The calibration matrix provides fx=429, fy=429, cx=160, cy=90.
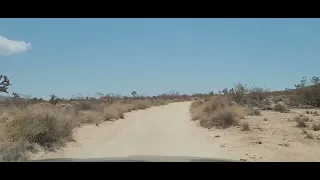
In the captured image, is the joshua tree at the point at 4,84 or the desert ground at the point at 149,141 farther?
the joshua tree at the point at 4,84

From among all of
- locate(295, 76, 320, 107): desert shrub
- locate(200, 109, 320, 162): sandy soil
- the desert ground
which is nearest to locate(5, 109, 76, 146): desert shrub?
the desert ground

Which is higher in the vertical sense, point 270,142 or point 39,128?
Result: point 39,128

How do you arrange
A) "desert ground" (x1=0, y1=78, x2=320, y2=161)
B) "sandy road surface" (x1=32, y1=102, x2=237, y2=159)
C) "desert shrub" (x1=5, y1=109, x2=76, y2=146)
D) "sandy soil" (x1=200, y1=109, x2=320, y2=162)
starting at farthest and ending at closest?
"desert shrub" (x1=5, y1=109, x2=76, y2=146) < "sandy road surface" (x1=32, y1=102, x2=237, y2=159) < "sandy soil" (x1=200, y1=109, x2=320, y2=162) < "desert ground" (x1=0, y1=78, x2=320, y2=161)

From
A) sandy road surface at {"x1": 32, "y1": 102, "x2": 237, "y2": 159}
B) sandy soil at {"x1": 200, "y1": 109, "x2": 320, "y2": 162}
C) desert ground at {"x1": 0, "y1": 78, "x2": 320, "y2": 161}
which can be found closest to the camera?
desert ground at {"x1": 0, "y1": 78, "x2": 320, "y2": 161}

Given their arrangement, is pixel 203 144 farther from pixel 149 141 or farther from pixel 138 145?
pixel 138 145

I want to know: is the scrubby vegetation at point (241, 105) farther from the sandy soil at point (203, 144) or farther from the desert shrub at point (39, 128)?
the desert shrub at point (39, 128)

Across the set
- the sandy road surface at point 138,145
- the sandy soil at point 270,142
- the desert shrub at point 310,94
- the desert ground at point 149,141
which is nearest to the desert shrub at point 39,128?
the desert ground at point 149,141

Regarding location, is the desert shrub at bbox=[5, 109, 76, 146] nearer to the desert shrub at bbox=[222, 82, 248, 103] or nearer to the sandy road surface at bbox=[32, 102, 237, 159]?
the sandy road surface at bbox=[32, 102, 237, 159]

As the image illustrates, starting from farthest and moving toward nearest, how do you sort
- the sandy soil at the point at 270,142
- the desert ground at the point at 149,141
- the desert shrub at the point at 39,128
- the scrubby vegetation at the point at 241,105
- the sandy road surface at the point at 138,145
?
1. the scrubby vegetation at the point at 241,105
2. the desert shrub at the point at 39,128
3. the sandy road surface at the point at 138,145
4. the sandy soil at the point at 270,142
5. the desert ground at the point at 149,141

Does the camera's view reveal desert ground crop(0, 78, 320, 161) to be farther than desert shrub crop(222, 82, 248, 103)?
No

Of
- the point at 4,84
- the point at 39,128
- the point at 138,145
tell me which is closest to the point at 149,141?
the point at 138,145

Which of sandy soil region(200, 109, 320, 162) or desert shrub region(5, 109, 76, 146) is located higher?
desert shrub region(5, 109, 76, 146)

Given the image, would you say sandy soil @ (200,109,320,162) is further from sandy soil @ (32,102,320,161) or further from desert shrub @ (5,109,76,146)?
desert shrub @ (5,109,76,146)
